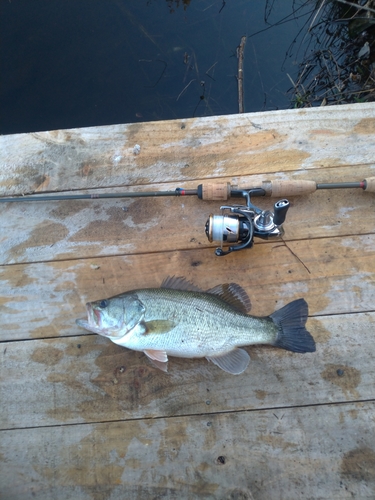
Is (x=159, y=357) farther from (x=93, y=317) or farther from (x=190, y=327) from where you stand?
(x=93, y=317)

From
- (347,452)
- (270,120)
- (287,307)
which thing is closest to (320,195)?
(270,120)

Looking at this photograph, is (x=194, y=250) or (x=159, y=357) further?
(x=194, y=250)

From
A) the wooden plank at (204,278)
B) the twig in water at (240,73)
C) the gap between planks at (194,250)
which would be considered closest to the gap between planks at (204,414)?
the wooden plank at (204,278)

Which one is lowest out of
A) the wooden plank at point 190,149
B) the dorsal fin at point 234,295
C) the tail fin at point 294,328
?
the tail fin at point 294,328

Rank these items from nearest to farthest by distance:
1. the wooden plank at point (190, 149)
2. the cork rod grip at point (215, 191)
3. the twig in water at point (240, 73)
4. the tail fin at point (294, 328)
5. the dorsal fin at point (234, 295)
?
the tail fin at point (294, 328) < the dorsal fin at point (234, 295) < the cork rod grip at point (215, 191) < the wooden plank at point (190, 149) < the twig in water at point (240, 73)

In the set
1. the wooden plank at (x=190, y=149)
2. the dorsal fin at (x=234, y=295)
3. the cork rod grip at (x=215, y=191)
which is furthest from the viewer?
the wooden plank at (x=190, y=149)

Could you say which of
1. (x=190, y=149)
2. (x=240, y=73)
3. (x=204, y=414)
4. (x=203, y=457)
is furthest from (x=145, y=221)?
(x=240, y=73)

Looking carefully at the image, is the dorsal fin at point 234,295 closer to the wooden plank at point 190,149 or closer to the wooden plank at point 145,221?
the wooden plank at point 145,221
